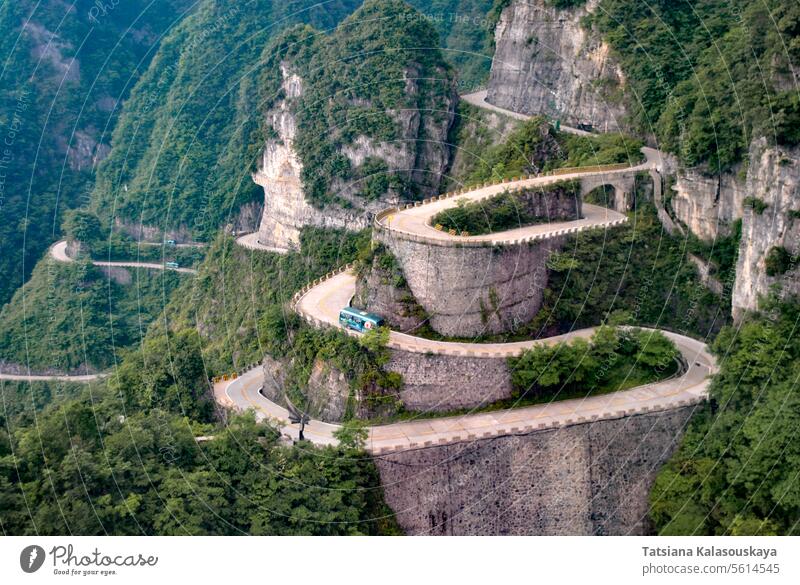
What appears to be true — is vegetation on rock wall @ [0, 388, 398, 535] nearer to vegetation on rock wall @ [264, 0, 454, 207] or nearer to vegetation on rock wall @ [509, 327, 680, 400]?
vegetation on rock wall @ [509, 327, 680, 400]

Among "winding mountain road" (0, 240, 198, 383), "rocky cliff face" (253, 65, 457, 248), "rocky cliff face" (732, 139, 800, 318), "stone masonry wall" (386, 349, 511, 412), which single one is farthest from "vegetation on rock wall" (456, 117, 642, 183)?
"winding mountain road" (0, 240, 198, 383)

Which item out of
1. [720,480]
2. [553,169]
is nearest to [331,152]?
[553,169]

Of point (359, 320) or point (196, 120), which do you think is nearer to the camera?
point (359, 320)

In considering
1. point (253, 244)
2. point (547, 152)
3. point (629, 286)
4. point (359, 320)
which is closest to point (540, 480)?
point (359, 320)

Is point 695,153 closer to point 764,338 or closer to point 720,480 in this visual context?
point 764,338

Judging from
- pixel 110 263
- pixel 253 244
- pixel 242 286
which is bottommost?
pixel 110 263

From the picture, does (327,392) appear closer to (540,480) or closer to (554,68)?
(540,480)

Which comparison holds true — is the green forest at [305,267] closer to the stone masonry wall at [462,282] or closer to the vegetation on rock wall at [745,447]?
the vegetation on rock wall at [745,447]
